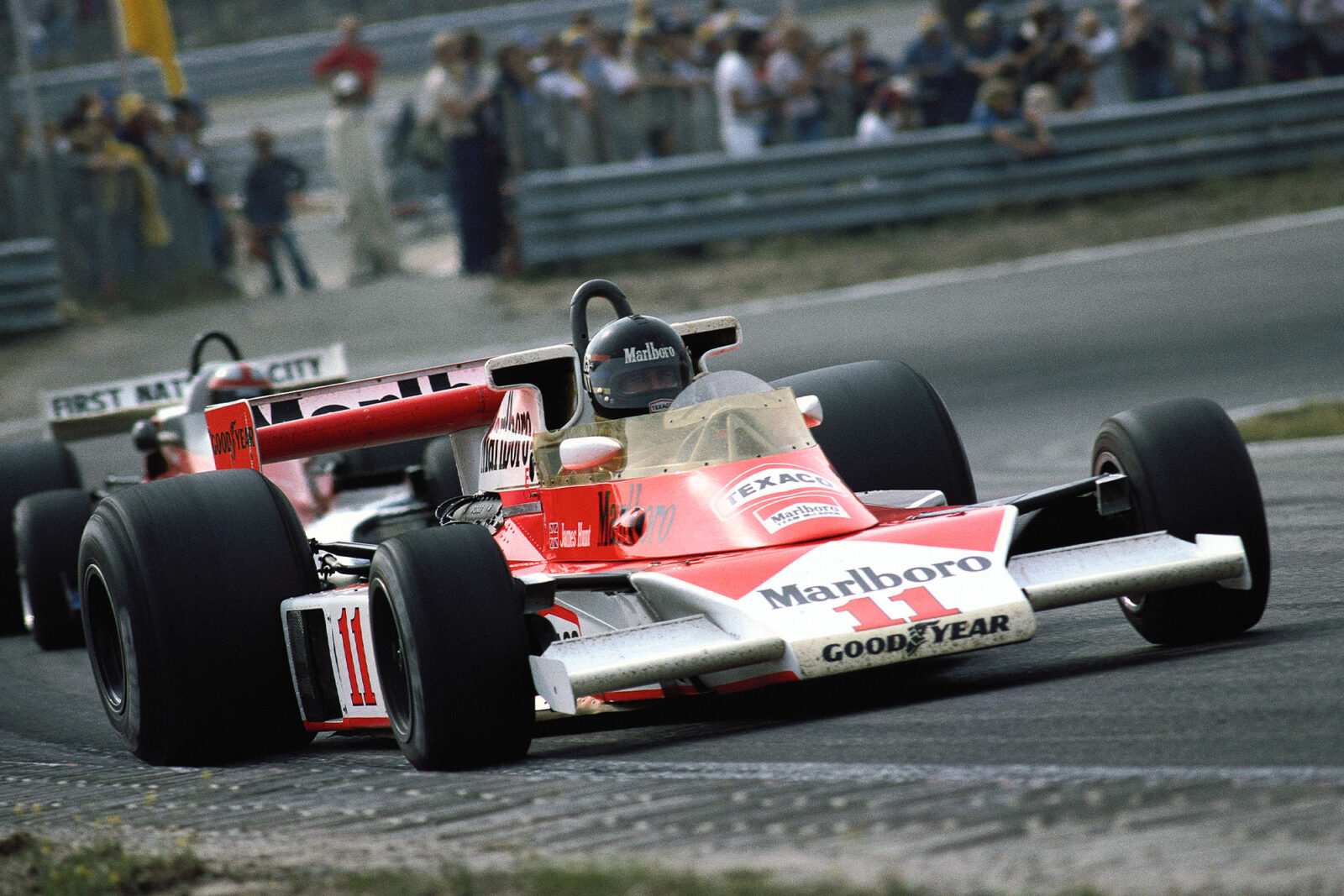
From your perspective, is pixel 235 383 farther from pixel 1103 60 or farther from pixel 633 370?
pixel 1103 60

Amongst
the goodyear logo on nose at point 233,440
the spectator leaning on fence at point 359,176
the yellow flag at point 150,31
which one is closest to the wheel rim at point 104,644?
the goodyear logo on nose at point 233,440

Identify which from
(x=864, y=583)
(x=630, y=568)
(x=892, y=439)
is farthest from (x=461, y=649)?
(x=892, y=439)

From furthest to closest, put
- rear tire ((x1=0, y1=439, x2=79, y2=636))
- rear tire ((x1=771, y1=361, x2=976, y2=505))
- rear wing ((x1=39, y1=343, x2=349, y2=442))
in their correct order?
rear wing ((x1=39, y1=343, x2=349, y2=442)) < rear tire ((x1=0, y1=439, x2=79, y2=636)) < rear tire ((x1=771, y1=361, x2=976, y2=505))

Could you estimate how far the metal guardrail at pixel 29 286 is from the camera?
1820 cm

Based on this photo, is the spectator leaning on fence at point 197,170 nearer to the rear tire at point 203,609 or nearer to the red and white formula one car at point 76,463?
the red and white formula one car at point 76,463

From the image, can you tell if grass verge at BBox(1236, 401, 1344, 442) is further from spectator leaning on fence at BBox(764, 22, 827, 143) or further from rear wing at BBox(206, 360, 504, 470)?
spectator leaning on fence at BBox(764, 22, 827, 143)

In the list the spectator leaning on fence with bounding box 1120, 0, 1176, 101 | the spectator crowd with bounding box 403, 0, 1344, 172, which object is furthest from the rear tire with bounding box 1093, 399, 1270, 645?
the spectator leaning on fence with bounding box 1120, 0, 1176, 101

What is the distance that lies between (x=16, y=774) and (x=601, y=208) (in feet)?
40.1

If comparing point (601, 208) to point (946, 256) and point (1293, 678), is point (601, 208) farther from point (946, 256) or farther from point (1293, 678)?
point (1293, 678)

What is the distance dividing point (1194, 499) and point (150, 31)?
1757 centimetres

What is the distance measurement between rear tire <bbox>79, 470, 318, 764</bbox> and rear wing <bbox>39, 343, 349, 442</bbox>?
4.75 meters

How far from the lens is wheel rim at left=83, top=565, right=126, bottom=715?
7.04 m

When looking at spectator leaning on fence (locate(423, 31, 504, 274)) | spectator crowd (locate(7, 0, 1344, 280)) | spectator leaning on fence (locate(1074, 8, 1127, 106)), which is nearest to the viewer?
spectator leaning on fence (locate(423, 31, 504, 274))

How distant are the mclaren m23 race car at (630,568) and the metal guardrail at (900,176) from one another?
10.6 meters
